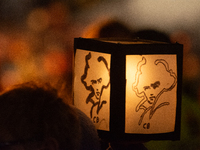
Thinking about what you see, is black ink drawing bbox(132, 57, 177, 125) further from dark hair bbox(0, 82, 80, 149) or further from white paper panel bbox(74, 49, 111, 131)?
dark hair bbox(0, 82, 80, 149)

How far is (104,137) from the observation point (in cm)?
93

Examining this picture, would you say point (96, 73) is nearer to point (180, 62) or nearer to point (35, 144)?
point (180, 62)

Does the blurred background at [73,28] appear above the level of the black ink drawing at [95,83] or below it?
above

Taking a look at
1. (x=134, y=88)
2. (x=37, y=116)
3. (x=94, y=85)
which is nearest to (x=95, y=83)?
(x=94, y=85)

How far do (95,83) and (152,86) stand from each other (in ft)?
0.63

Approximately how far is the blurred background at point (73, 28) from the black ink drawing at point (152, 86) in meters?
0.42

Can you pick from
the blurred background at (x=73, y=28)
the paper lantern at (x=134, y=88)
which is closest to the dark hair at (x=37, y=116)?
the paper lantern at (x=134, y=88)

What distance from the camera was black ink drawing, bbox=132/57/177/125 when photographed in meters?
0.88

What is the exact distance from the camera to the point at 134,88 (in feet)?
2.92

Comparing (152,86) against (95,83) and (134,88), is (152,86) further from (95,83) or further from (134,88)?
(95,83)

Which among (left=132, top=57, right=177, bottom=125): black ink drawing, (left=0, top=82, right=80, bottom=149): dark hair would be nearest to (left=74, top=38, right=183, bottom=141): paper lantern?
(left=132, top=57, right=177, bottom=125): black ink drawing

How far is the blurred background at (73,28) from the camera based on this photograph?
1.26 metres

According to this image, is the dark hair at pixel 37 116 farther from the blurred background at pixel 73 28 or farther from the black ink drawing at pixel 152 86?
the blurred background at pixel 73 28

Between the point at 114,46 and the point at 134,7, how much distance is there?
1.57 ft
